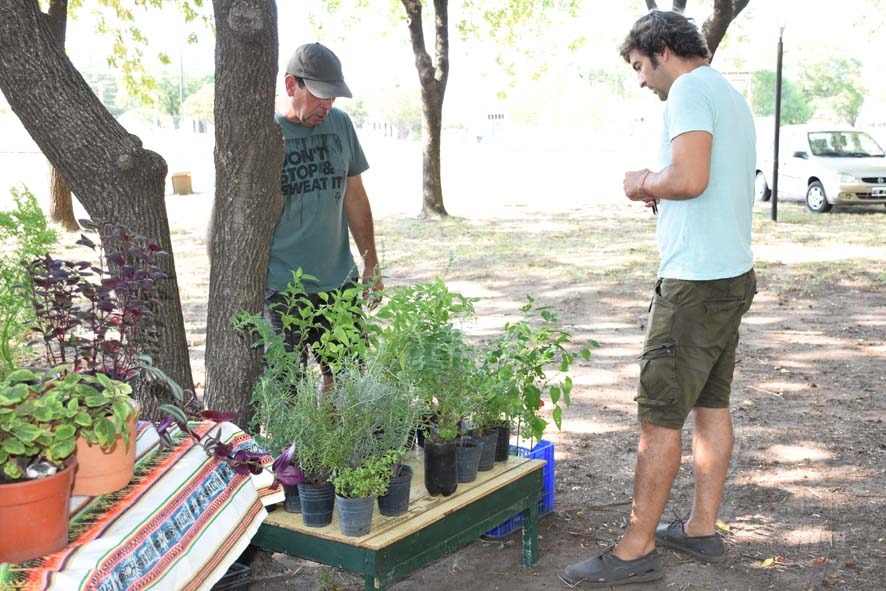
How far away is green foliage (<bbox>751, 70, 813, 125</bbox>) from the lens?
77.0 meters

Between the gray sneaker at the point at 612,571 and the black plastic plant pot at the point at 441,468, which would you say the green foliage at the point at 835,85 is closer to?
the gray sneaker at the point at 612,571

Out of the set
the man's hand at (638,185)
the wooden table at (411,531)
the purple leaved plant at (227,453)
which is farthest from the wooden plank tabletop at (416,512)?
the man's hand at (638,185)

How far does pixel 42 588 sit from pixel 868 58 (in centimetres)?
9562

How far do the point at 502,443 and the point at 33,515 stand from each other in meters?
2.08

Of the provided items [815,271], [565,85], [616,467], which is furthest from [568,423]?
[565,85]

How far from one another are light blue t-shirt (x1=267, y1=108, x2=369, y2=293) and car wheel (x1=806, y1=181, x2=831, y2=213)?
1432 cm

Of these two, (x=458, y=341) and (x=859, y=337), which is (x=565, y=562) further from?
(x=859, y=337)

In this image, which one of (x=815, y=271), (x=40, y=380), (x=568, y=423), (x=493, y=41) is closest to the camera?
(x=40, y=380)

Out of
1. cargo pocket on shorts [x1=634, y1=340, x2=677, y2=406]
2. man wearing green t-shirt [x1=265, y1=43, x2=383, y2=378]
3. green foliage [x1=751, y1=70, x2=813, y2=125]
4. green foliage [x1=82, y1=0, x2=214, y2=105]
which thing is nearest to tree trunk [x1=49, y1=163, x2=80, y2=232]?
green foliage [x1=82, y1=0, x2=214, y2=105]

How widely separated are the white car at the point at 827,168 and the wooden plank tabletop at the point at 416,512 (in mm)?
14548

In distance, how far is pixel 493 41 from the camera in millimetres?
17672

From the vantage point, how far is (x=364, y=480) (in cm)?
275

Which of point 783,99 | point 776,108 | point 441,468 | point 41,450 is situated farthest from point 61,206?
point 783,99

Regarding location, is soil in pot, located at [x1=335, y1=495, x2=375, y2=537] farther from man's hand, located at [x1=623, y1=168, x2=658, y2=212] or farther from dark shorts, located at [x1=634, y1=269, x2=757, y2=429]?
man's hand, located at [x1=623, y1=168, x2=658, y2=212]
